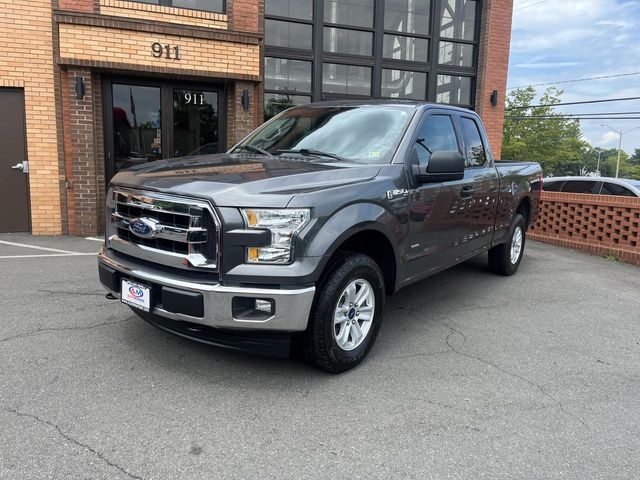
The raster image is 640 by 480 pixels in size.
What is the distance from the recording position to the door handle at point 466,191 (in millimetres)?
4789

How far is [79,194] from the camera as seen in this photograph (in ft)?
28.1

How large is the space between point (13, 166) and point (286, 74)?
5126mm

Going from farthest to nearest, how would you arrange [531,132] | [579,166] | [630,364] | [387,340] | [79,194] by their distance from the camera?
[579,166]
[531,132]
[79,194]
[387,340]
[630,364]

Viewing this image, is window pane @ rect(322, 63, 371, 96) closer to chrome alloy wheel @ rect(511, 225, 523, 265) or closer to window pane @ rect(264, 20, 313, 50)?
window pane @ rect(264, 20, 313, 50)

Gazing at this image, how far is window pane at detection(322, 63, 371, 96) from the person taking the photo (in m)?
10.3

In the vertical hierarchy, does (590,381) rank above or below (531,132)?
below

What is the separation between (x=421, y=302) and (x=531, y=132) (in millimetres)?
45436

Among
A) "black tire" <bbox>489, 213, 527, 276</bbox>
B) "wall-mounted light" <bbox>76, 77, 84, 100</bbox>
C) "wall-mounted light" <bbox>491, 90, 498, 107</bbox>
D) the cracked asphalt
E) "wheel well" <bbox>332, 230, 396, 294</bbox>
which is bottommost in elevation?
the cracked asphalt

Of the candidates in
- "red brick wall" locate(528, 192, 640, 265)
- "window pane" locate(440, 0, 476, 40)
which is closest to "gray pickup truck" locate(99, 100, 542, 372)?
"red brick wall" locate(528, 192, 640, 265)

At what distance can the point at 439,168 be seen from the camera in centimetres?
394

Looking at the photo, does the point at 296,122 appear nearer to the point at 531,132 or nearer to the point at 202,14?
the point at 202,14

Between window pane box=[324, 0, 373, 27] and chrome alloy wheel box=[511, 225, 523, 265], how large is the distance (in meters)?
5.93

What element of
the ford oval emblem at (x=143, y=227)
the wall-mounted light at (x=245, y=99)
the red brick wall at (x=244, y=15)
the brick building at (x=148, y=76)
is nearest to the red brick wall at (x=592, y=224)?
the brick building at (x=148, y=76)

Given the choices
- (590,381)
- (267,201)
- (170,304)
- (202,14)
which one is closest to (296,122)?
(267,201)
